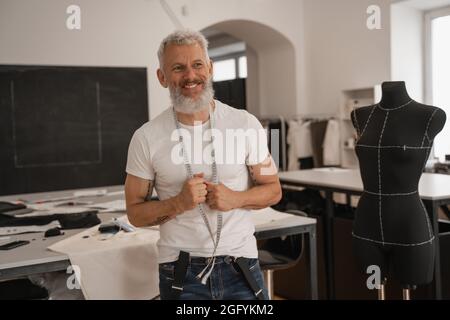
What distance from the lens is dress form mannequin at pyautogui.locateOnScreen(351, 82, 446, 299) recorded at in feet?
7.82

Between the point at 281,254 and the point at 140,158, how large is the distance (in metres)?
1.45

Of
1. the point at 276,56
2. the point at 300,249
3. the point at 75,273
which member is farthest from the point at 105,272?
the point at 276,56

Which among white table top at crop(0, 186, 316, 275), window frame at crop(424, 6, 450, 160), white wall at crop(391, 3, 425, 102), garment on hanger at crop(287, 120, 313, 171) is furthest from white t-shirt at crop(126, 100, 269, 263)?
garment on hanger at crop(287, 120, 313, 171)

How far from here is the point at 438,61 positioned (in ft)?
17.3

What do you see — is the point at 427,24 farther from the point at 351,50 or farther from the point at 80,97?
the point at 80,97

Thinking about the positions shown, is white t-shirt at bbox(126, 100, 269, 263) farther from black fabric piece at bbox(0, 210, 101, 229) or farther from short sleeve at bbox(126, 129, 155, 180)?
black fabric piece at bbox(0, 210, 101, 229)

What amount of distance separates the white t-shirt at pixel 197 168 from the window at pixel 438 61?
3595mm

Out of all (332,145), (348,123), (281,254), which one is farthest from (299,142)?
(281,254)

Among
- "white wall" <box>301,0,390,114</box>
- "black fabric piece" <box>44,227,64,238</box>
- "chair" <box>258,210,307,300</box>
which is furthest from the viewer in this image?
"white wall" <box>301,0,390,114</box>

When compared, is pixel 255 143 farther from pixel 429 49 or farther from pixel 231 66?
pixel 231 66

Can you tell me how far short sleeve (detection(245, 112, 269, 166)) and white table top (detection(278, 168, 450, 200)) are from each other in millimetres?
1683

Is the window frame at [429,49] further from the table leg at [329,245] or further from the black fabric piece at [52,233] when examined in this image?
the black fabric piece at [52,233]

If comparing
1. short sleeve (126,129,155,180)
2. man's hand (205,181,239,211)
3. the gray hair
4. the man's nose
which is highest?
the gray hair

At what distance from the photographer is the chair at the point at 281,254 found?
2.60 metres
